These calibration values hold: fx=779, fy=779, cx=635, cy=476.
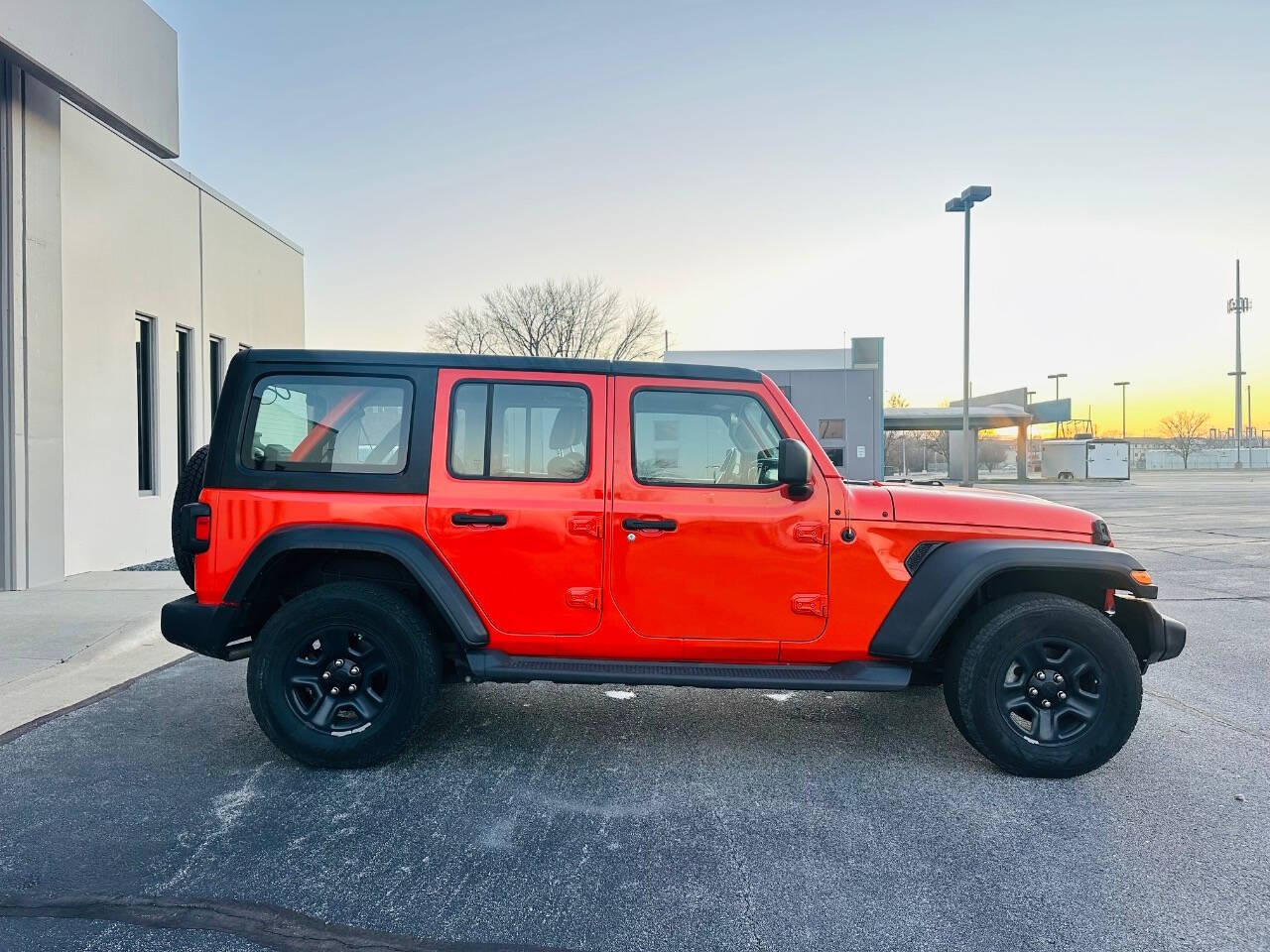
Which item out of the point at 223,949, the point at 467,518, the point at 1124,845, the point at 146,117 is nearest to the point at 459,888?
the point at 223,949

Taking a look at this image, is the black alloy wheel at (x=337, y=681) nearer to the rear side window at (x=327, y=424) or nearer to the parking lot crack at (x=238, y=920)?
the rear side window at (x=327, y=424)

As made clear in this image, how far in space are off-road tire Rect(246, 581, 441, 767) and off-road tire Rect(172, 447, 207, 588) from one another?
67cm

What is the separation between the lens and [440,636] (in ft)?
13.1

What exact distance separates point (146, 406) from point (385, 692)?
987 cm

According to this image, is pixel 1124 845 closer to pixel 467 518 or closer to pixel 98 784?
pixel 467 518

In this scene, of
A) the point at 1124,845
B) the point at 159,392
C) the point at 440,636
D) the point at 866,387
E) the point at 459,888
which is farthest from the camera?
the point at 866,387

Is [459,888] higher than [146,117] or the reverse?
the reverse

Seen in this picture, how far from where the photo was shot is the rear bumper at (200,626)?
383cm

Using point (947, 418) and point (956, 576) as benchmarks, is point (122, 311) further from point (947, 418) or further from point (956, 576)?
point (947, 418)

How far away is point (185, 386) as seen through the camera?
12.4 m

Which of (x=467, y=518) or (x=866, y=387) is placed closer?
(x=467, y=518)

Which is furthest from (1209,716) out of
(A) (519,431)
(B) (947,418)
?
(B) (947,418)

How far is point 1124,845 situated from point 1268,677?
351 centimetres

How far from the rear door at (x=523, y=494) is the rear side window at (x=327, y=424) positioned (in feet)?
0.75
